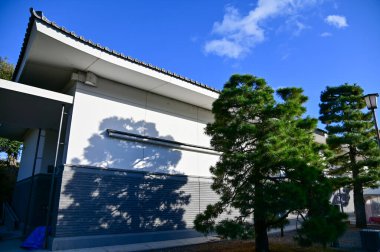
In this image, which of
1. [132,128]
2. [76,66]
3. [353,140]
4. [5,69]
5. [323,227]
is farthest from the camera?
[5,69]

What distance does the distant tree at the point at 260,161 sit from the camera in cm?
659

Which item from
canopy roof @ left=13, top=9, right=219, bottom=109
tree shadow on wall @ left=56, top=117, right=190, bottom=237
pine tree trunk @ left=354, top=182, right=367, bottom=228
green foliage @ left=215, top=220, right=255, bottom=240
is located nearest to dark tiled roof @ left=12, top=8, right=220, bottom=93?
canopy roof @ left=13, top=9, right=219, bottom=109

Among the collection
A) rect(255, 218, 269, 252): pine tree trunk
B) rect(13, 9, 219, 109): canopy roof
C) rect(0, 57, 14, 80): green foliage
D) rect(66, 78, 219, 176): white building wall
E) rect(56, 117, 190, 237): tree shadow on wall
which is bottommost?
rect(255, 218, 269, 252): pine tree trunk

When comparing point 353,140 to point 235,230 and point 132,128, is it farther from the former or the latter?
point 132,128

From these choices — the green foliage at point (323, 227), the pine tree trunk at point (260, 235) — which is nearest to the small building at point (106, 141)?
the pine tree trunk at point (260, 235)

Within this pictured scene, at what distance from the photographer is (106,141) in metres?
9.10

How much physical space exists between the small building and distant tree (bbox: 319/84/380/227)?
6.80m

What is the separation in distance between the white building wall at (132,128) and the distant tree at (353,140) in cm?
648

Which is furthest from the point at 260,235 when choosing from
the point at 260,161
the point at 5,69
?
the point at 5,69

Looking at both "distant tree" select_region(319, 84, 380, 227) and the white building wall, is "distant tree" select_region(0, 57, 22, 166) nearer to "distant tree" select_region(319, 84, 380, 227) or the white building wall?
the white building wall

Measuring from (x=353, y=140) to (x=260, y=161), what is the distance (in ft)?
27.7

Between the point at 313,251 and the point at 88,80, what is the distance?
28.9 feet

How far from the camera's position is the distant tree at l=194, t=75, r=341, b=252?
6586 millimetres

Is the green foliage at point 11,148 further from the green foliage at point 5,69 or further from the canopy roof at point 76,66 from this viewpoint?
the canopy roof at point 76,66
